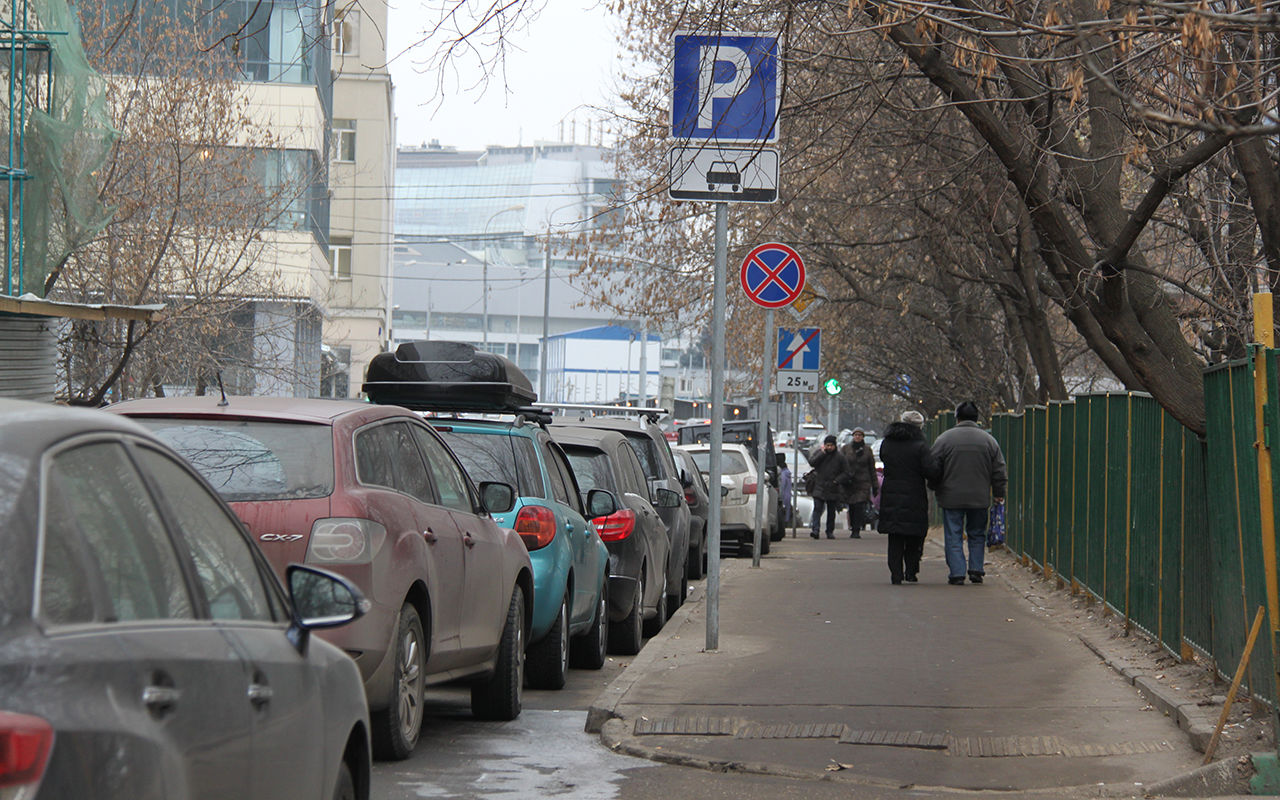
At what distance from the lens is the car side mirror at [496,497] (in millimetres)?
8391

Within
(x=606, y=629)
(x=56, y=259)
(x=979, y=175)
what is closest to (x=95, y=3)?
→ (x=56, y=259)

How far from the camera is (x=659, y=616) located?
1304 centimetres

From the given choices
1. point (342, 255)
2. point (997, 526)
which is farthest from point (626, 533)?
point (342, 255)

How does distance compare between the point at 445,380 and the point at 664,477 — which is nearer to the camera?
the point at 445,380

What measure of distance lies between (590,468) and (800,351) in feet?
25.7

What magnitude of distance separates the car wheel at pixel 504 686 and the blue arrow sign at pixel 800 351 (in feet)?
37.8

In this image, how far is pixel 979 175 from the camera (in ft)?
51.2

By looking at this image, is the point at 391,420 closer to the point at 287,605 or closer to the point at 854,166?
the point at 287,605

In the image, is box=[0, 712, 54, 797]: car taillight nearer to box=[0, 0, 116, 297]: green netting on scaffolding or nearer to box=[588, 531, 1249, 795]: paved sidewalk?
box=[588, 531, 1249, 795]: paved sidewalk

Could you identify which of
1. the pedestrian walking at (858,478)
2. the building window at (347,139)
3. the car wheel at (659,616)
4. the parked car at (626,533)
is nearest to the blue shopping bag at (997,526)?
the pedestrian walking at (858,478)

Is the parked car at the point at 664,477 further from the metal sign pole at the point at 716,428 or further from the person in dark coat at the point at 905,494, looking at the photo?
the metal sign pole at the point at 716,428

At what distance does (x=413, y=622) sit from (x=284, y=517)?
2.76 feet

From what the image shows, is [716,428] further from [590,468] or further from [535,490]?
[590,468]

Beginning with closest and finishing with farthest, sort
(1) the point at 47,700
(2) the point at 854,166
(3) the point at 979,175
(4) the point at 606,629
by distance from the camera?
1. (1) the point at 47,700
2. (4) the point at 606,629
3. (3) the point at 979,175
4. (2) the point at 854,166
